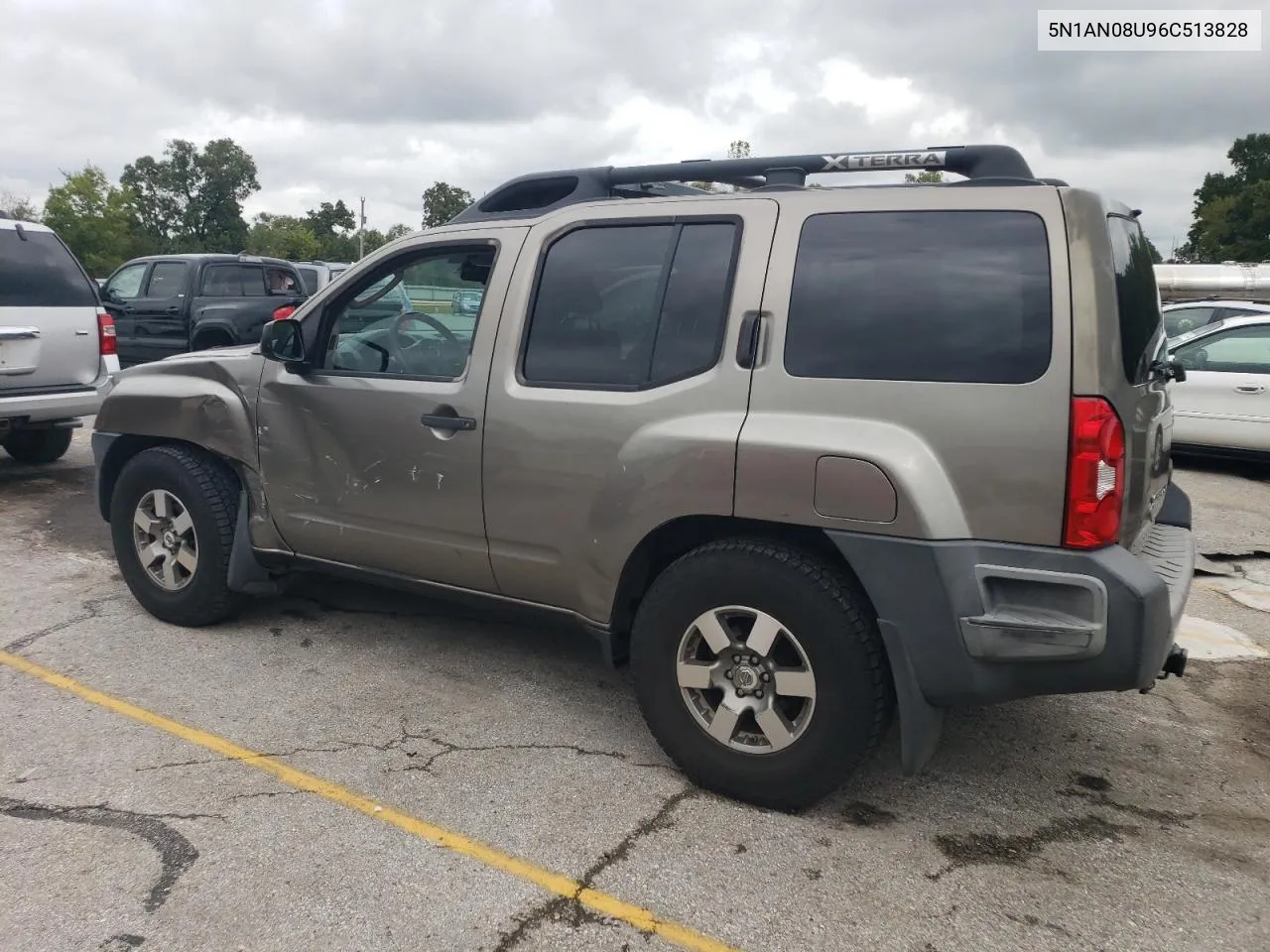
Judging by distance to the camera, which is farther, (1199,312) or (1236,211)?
(1236,211)

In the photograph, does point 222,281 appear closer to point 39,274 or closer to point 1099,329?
point 39,274

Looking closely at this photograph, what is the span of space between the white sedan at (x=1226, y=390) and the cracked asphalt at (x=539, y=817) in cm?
525

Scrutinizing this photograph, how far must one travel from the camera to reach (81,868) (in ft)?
9.18

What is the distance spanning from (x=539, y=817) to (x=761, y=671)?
81cm

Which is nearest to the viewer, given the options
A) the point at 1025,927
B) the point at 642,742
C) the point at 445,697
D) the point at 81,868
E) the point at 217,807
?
the point at 1025,927

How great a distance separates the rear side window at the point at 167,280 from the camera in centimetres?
1307

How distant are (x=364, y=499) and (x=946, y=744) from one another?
2376mm

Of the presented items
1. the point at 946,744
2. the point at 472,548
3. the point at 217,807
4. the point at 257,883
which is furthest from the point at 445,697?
the point at 946,744

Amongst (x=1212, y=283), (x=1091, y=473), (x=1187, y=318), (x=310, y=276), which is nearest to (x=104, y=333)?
(x=1091, y=473)

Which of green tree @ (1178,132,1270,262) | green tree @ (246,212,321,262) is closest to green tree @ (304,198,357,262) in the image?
green tree @ (246,212,321,262)

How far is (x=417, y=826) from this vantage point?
9.96 feet

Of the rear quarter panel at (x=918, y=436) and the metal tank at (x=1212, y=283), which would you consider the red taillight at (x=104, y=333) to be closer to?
the rear quarter panel at (x=918, y=436)

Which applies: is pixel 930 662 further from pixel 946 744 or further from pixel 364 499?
pixel 364 499

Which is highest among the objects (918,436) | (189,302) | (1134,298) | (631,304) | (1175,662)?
(1134,298)
